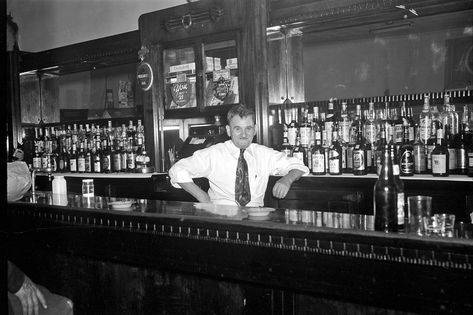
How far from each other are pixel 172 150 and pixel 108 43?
131 centimetres

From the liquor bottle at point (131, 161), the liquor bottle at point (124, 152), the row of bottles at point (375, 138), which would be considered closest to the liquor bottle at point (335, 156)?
the row of bottles at point (375, 138)

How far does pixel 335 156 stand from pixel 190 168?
3.53ft

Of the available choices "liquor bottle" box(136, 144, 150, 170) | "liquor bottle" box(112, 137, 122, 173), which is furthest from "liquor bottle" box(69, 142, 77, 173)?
"liquor bottle" box(136, 144, 150, 170)

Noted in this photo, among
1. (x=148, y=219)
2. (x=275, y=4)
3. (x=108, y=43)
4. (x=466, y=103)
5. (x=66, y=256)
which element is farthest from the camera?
(x=108, y=43)

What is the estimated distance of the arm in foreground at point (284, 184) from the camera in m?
2.77

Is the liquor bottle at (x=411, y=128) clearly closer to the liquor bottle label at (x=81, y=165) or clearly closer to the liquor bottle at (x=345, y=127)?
the liquor bottle at (x=345, y=127)

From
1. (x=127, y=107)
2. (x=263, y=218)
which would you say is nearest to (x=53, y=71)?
(x=127, y=107)

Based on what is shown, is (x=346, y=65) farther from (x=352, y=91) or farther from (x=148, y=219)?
(x=148, y=219)

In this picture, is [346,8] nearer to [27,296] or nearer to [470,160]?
[470,160]

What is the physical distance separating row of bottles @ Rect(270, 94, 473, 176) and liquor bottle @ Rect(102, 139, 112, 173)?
196 centimetres

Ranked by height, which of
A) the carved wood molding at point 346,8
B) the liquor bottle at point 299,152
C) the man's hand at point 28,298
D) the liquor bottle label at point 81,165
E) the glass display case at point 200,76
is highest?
the carved wood molding at point 346,8

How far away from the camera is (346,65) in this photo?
16.8ft

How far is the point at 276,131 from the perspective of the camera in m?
4.01

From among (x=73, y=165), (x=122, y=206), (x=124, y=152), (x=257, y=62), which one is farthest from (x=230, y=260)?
(x=73, y=165)
